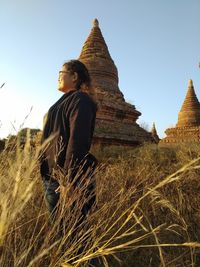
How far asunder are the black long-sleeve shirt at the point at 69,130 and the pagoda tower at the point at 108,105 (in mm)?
7904

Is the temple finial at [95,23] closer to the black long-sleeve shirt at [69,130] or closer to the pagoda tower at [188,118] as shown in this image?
the pagoda tower at [188,118]

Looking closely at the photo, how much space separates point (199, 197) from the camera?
478 cm

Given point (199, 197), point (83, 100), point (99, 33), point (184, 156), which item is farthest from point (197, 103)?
point (83, 100)

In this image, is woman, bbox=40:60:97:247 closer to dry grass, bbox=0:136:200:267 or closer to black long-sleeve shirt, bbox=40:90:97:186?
black long-sleeve shirt, bbox=40:90:97:186

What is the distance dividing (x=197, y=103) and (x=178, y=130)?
4.37 meters

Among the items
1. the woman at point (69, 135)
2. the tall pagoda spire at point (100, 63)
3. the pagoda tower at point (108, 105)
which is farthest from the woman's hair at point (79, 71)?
the tall pagoda spire at point (100, 63)

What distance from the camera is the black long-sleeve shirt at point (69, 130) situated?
1.91m

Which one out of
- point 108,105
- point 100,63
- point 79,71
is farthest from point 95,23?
point 79,71

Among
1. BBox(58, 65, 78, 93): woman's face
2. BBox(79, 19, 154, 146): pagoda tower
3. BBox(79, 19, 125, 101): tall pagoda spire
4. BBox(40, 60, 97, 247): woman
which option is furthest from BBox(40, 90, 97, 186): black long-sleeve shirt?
BBox(79, 19, 125, 101): tall pagoda spire

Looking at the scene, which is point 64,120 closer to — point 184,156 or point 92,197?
point 92,197

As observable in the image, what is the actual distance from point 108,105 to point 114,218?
941 centimetres

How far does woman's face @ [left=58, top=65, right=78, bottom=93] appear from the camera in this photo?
7.68 feet

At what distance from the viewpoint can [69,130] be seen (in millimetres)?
2109

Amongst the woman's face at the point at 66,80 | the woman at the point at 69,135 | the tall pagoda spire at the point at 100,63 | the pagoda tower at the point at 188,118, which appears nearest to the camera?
the woman at the point at 69,135
